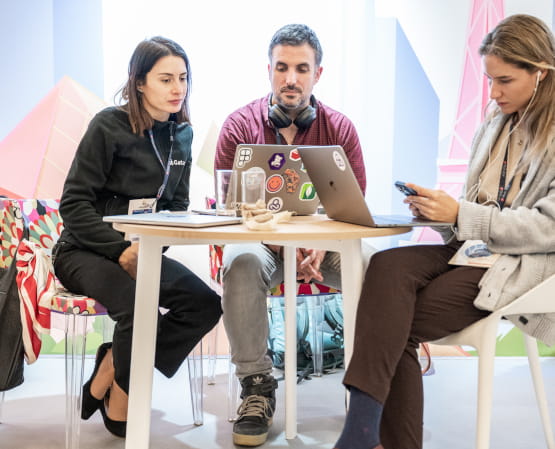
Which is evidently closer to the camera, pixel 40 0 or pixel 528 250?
pixel 528 250

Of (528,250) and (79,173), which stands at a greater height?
(79,173)

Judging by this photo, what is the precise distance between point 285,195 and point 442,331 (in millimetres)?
563

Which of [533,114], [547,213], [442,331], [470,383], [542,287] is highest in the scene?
[533,114]

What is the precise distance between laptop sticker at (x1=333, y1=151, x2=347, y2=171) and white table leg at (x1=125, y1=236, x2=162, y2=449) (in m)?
0.47

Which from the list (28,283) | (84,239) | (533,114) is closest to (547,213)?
(533,114)

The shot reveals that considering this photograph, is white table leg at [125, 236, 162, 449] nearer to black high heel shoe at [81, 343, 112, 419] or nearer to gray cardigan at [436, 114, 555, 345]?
black high heel shoe at [81, 343, 112, 419]

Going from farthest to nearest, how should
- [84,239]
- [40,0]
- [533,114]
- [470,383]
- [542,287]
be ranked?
1. [40,0]
2. [470,383]
3. [84,239]
4. [533,114]
5. [542,287]

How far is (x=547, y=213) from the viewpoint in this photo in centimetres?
166

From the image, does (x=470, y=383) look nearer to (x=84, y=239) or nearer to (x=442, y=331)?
(x=442, y=331)

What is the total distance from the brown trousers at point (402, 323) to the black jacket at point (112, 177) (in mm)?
875

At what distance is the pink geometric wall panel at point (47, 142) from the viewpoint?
3.10 meters

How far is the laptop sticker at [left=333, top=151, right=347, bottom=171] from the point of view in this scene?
1580 millimetres

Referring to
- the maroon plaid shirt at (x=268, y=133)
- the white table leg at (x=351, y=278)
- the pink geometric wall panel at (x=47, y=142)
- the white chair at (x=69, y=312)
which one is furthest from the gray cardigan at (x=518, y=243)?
the pink geometric wall panel at (x=47, y=142)

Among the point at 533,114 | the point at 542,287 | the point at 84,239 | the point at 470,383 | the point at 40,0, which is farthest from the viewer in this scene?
the point at 40,0
